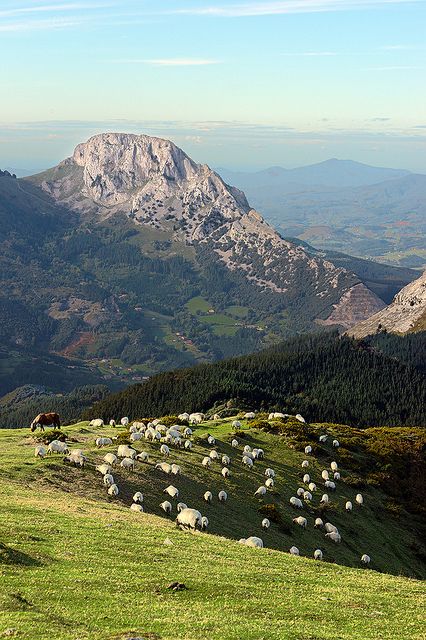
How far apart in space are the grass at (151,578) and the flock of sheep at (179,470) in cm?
134

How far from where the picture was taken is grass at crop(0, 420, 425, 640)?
97.0ft

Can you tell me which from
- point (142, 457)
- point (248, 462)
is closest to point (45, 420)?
point (142, 457)

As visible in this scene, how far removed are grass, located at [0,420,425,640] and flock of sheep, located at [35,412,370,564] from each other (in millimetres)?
1337

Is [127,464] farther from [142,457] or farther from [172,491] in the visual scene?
[172,491]

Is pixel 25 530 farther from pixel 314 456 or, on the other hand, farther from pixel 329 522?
pixel 314 456

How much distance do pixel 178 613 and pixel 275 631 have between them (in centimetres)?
479

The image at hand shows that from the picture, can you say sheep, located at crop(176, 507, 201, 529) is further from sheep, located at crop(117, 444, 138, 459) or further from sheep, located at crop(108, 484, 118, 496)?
sheep, located at crop(117, 444, 138, 459)

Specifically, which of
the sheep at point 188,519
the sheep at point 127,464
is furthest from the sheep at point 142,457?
the sheep at point 188,519

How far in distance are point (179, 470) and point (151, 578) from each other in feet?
134

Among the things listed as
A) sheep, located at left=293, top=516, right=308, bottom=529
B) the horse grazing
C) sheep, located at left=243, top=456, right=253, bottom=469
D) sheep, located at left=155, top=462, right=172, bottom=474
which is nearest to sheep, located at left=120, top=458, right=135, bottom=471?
sheep, located at left=155, top=462, right=172, bottom=474

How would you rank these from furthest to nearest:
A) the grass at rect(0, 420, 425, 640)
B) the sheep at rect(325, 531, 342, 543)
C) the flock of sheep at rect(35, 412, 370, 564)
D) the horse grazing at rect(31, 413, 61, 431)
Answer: the horse grazing at rect(31, 413, 61, 431), the sheep at rect(325, 531, 342, 543), the flock of sheep at rect(35, 412, 370, 564), the grass at rect(0, 420, 425, 640)

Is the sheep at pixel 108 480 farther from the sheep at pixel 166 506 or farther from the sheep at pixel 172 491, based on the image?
the sheep at pixel 172 491

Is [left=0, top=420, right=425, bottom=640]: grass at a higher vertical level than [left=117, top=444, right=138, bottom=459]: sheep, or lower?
higher

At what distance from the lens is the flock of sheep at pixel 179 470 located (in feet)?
200
